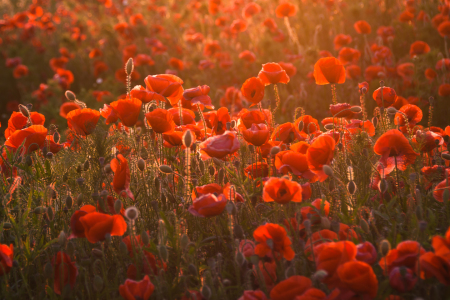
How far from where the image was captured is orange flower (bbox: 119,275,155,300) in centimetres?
125

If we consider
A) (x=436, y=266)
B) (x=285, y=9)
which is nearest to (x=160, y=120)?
(x=436, y=266)

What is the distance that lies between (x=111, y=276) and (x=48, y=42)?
9471mm

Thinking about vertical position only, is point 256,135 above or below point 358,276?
above

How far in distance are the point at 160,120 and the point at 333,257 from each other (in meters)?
0.98

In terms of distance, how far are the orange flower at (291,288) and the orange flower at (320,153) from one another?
0.53 m

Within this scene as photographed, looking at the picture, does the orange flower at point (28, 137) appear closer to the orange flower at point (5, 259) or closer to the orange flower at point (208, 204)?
the orange flower at point (5, 259)

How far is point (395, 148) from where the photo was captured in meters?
Answer: 1.65

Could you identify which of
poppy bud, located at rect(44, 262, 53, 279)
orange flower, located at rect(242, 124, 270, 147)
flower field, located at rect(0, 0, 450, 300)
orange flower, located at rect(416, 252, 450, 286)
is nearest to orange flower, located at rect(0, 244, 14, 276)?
flower field, located at rect(0, 0, 450, 300)

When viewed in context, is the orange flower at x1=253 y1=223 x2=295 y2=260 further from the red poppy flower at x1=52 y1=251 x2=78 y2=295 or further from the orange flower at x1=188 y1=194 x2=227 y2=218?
the red poppy flower at x1=52 y1=251 x2=78 y2=295

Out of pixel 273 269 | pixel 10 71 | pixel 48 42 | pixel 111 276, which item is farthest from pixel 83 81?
pixel 273 269

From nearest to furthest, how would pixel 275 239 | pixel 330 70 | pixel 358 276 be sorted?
1. pixel 358 276
2. pixel 275 239
3. pixel 330 70

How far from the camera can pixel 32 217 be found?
2.01 metres

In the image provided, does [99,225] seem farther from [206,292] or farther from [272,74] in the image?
[272,74]

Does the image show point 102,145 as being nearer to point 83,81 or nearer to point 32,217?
point 32,217
